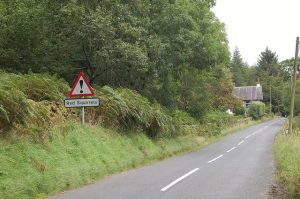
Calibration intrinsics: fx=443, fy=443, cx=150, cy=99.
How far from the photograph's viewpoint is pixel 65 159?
42.8 ft

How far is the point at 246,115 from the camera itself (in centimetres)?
7919

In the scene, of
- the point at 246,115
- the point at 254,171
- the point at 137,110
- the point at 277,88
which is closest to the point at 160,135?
the point at 137,110

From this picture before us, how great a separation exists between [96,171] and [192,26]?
52.4 ft

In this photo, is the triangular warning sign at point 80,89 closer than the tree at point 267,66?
Yes

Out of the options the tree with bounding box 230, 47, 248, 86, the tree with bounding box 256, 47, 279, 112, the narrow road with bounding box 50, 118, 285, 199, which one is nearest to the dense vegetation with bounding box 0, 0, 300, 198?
the narrow road with bounding box 50, 118, 285, 199

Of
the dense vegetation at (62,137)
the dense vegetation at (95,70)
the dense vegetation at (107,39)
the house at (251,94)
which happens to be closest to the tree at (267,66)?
the house at (251,94)

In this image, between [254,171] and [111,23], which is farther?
[111,23]

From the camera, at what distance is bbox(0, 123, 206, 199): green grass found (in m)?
10.3

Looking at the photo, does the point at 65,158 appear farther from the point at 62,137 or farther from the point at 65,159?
the point at 62,137

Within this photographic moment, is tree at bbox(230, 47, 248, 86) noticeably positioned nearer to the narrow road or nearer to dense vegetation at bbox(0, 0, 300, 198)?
dense vegetation at bbox(0, 0, 300, 198)

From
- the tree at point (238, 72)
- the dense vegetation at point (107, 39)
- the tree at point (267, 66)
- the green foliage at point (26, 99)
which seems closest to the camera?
the green foliage at point (26, 99)

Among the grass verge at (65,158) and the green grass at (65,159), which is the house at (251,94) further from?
the green grass at (65,159)

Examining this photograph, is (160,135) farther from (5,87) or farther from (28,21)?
(5,87)

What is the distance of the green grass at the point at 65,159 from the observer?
10.3 m
